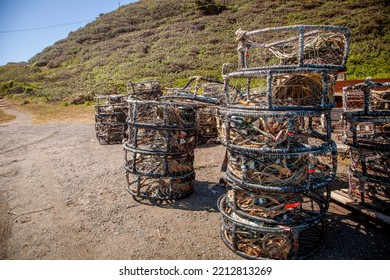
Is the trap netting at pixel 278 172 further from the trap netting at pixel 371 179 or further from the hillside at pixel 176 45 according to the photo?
the hillside at pixel 176 45

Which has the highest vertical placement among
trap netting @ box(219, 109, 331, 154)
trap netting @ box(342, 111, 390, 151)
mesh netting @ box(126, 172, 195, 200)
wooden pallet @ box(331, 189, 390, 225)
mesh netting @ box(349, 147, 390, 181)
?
trap netting @ box(219, 109, 331, 154)

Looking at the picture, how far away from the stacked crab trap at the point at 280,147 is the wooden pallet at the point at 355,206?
3.98 feet

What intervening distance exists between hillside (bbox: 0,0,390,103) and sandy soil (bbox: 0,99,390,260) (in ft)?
66.1

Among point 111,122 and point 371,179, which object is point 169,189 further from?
point 111,122

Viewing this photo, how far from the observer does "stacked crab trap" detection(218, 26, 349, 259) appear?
13.4ft

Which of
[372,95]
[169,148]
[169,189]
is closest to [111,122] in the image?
[169,189]

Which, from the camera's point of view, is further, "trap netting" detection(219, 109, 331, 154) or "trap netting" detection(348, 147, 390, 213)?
"trap netting" detection(348, 147, 390, 213)

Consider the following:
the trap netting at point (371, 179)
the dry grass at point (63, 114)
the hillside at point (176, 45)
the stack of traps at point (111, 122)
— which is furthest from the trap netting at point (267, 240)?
the hillside at point (176, 45)

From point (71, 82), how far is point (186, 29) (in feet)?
74.6

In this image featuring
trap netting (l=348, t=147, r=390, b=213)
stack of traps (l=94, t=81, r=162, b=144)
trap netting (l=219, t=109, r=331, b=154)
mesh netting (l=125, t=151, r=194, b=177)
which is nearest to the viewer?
trap netting (l=219, t=109, r=331, b=154)

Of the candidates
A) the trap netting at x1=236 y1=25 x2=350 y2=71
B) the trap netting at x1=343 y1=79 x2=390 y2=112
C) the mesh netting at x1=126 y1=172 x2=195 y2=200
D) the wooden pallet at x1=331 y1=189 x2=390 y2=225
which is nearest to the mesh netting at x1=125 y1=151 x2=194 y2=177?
the mesh netting at x1=126 y1=172 x2=195 y2=200

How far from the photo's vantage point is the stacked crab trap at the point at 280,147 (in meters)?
4.09

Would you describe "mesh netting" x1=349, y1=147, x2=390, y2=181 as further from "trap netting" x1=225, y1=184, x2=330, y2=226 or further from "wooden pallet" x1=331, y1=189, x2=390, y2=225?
"trap netting" x1=225, y1=184, x2=330, y2=226
